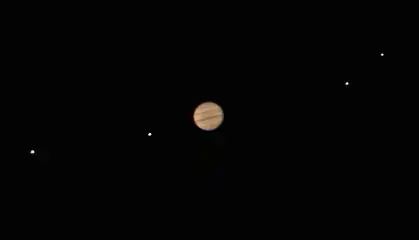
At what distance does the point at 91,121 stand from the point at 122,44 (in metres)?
0.65

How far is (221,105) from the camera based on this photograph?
346 centimetres

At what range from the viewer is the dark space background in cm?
329

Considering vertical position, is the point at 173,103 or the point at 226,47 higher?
the point at 226,47

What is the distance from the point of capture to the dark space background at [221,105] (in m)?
3.29

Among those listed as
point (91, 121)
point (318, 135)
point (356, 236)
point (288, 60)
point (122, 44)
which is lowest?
point (356, 236)

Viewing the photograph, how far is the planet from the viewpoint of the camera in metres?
3.39

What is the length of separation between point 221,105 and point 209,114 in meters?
0.15

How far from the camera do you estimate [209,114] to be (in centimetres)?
338

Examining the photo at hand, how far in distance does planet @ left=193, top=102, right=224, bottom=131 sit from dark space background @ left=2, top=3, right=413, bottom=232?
48 mm

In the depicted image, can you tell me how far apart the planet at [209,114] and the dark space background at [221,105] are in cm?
5

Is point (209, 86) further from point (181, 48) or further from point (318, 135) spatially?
point (318, 135)

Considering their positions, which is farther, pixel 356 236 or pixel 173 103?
pixel 173 103

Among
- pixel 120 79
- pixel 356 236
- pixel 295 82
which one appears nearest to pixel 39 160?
pixel 120 79

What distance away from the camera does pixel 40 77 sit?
3.26 m
